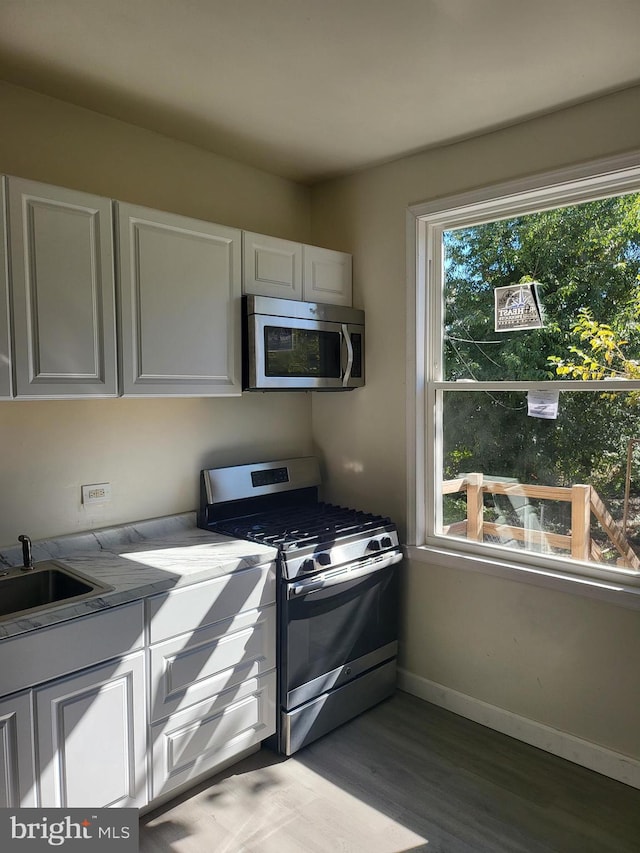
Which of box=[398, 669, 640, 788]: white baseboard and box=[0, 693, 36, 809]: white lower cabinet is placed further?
box=[398, 669, 640, 788]: white baseboard

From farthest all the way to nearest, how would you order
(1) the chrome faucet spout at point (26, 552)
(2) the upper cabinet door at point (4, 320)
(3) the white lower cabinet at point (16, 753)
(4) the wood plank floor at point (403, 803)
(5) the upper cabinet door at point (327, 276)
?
(5) the upper cabinet door at point (327, 276)
(1) the chrome faucet spout at point (26, 552)
(4) the wood plank floor at point (403, 803)
(2) the upper cabinet door at point (4, 320)
(3) the white lower cabinet at point (16, 753)

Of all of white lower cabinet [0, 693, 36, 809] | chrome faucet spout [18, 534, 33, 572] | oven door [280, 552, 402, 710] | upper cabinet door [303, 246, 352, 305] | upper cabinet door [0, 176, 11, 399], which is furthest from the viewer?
upper cabinet door [303, 246, 352, 305]

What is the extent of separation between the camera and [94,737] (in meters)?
1.89

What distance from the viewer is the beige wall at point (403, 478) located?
7.73 feet

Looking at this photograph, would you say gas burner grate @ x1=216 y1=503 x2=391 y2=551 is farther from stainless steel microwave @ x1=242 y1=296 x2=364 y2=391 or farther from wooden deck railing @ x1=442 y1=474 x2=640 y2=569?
stainless steel microwave @ x1=242 y1=296 x2=364 y2=391

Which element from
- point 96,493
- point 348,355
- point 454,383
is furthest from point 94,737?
point 454,383

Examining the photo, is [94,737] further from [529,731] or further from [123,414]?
[529,731]

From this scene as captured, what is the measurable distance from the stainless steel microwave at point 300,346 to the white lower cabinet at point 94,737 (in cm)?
124

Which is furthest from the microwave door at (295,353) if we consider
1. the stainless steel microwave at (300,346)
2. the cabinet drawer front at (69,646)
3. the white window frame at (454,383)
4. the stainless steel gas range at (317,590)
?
the cabinet drawer front at (69,646)

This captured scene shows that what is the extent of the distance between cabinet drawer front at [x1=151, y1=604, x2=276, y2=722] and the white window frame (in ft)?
2.94

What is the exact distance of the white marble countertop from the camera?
1843 millimetres

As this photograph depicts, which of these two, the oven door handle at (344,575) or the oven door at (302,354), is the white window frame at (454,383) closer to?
the oven door handle at (344,575)

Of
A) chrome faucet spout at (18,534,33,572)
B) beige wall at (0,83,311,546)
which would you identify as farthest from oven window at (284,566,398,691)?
chrome faucet spout at (18,534,33,572)

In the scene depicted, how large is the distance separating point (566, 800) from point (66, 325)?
2.46 metres
